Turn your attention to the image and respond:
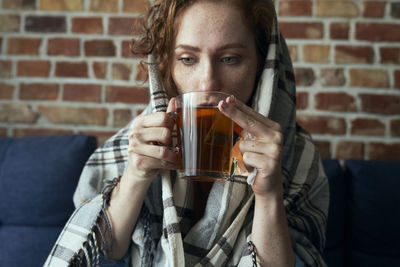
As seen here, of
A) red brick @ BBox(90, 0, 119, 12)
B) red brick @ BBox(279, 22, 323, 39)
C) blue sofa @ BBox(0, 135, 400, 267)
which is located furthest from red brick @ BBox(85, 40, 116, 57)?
red brick @ BBox(279, 22, 323, 39)

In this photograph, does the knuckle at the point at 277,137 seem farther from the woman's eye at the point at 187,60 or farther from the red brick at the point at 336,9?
the red brick at the point at 336,9

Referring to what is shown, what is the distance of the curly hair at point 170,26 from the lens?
106 centimetres

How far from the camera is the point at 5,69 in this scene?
1.78 m

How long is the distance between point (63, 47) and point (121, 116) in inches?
16.5

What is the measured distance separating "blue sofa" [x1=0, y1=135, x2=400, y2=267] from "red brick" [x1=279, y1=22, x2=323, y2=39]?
59 cm

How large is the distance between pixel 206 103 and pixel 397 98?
1211mm

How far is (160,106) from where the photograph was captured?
105 centimetres

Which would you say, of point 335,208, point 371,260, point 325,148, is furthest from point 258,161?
point 325,148

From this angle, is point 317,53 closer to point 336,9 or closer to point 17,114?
point 336,9

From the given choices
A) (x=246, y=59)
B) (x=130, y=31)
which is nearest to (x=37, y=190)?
(x=130, y=31)

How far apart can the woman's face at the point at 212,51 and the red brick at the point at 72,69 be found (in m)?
0.83

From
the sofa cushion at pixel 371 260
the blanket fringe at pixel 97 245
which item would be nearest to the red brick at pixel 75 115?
the blanket fringe at pixel 97 245

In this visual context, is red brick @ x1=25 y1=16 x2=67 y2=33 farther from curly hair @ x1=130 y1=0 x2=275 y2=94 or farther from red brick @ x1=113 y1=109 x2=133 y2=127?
curly hair @ x1=130 y1=0 x2=275 y2=94

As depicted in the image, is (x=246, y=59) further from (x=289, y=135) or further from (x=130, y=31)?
(x=130, y=31)
